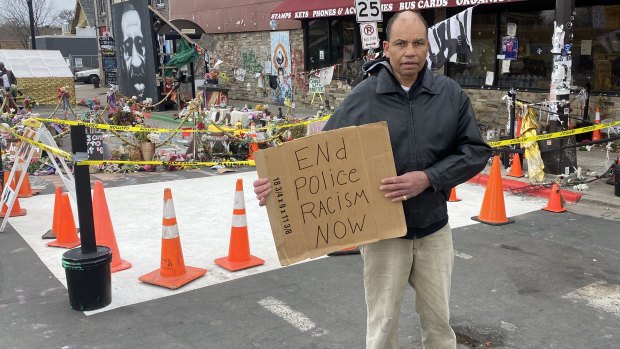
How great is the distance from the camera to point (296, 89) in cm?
2255

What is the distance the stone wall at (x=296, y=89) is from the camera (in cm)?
1397

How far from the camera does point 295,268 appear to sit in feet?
18.9

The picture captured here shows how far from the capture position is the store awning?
552 inches

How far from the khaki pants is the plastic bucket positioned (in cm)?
258

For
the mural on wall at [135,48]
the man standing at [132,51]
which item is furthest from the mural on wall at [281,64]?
the man standing at [132,51]

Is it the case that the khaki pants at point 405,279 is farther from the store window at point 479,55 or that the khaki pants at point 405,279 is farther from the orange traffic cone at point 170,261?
the store window at point 479,55

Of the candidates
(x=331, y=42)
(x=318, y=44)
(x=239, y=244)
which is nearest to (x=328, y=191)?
(x=239, y=244)

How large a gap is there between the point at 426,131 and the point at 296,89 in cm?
1998

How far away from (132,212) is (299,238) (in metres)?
5.62

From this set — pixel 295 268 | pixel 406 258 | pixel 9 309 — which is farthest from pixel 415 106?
pixel 9 309

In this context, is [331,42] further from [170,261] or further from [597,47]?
[170,261]

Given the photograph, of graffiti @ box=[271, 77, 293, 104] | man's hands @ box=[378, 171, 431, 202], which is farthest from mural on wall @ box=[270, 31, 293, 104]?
man's hands @ box=[378, 171, 431, 202]

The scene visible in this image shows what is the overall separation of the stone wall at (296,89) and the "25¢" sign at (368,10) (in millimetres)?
5939

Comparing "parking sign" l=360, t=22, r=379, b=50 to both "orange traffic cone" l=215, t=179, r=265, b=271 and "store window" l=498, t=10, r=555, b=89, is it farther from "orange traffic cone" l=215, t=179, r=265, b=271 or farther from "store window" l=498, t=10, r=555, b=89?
"store window" l=498, t=10, r=555, b=89
